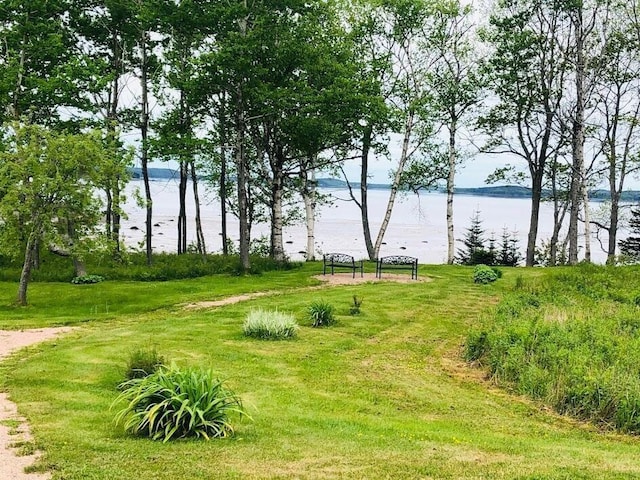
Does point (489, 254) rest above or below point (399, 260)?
above

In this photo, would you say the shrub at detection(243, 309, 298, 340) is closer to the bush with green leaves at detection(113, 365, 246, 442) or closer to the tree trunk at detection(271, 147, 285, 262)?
the bush with green leaves at detection(113, 365, 246, 442)

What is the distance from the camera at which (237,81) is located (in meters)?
24.9

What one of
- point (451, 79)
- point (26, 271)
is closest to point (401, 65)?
point (451, 79)

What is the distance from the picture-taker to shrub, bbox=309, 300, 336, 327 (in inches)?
608

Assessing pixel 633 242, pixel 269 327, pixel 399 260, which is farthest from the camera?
pixel 633 242

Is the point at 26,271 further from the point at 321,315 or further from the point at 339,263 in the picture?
the point at 339,263

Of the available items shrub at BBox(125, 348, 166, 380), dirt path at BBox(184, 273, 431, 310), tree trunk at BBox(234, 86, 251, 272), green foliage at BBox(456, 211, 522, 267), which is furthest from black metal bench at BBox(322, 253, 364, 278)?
shrub at BBox(125, 348, 166, 380)

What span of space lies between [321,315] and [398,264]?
36.5 feet

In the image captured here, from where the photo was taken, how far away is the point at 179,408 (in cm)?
716

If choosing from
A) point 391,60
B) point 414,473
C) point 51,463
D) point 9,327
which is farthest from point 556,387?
point 391,60

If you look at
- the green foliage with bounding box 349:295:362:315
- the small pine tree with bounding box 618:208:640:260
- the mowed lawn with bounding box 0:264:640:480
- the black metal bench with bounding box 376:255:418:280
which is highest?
the small pine tree with bounding box 618:208:640:260

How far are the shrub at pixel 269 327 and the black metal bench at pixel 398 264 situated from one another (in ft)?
37.3

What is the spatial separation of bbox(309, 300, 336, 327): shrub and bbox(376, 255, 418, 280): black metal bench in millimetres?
9634

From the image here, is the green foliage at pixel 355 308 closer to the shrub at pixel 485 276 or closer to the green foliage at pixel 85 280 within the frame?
the shrub at pixel 485 276
